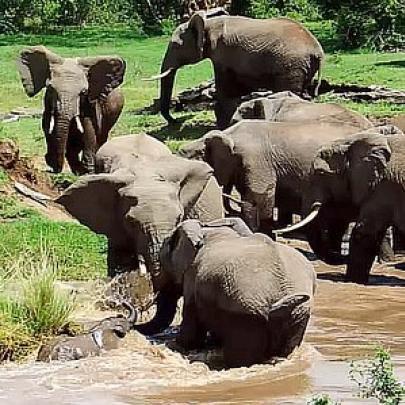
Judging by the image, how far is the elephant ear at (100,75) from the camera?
17266mm

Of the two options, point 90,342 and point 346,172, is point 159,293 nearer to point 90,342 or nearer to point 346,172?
point 90,342

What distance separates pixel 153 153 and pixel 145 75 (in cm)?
1493

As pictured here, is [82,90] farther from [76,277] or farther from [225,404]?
[225,404]

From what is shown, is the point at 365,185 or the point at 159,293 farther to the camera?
the point at 365,185

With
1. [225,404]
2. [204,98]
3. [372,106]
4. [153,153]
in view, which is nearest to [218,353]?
[225,404]

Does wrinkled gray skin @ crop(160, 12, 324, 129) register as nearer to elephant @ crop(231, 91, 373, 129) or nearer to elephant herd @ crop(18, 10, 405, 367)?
elephant herd @ crop(18, 10, 405, 367)

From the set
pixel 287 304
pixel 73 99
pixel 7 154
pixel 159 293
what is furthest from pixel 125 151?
pixel 73 99

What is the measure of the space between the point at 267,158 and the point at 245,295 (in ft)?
16.3

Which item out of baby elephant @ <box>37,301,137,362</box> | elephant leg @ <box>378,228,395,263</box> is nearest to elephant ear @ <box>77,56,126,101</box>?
elephant leg @ <box>378,228,395,263</box>

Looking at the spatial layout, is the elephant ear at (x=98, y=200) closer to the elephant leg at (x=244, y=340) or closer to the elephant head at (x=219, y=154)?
the elephant leg at (x=244, y=340)

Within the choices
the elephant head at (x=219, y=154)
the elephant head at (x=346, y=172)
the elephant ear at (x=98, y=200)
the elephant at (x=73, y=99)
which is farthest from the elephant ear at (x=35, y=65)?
the elephant ear at (x=98, y=200)

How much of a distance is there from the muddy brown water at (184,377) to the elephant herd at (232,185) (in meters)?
0.15

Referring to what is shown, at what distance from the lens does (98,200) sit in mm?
10438

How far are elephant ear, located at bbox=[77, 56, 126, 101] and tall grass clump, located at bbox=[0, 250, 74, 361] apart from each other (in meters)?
8.03
